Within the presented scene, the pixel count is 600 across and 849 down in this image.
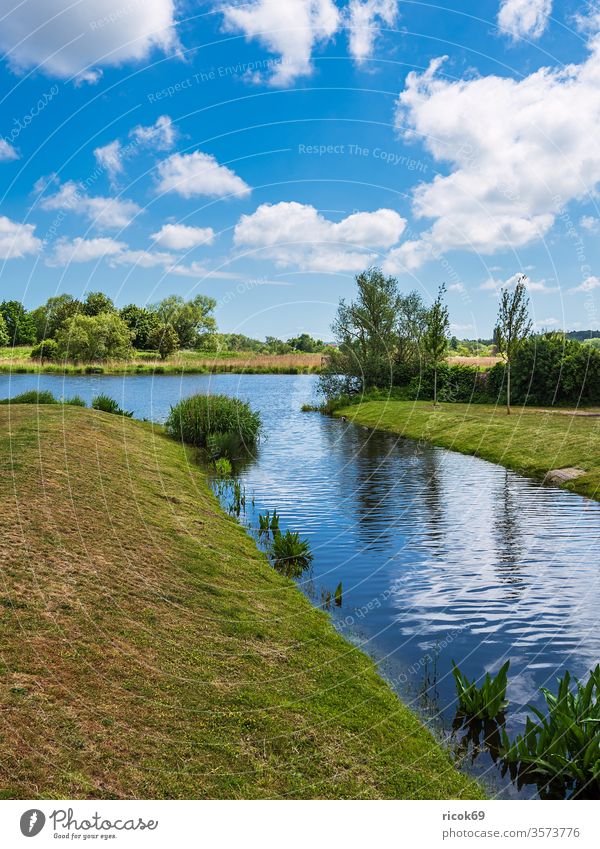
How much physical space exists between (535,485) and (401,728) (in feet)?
47.3

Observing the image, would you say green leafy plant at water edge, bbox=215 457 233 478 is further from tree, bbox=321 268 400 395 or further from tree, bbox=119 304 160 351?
tree, bbox=119 304 160 351

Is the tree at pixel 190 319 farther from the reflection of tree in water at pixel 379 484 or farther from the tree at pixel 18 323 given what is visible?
the reflection of tree in water at pixel 379 484

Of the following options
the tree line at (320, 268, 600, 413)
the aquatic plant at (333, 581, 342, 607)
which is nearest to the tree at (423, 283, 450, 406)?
the tree line at (320, 268, 600, 413)

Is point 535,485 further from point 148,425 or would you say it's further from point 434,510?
point 148,425

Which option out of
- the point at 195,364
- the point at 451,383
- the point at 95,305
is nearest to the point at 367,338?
the point at 451,383

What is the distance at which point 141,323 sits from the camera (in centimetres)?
9231

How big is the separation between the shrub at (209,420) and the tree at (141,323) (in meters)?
65.7

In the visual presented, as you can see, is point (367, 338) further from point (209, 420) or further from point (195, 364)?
point (195, 364)

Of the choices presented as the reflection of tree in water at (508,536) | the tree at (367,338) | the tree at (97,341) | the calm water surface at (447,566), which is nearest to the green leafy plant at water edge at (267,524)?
the calm water surface at (447,566)

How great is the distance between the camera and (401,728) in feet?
20.2

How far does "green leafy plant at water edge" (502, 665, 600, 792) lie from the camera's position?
17.5ft

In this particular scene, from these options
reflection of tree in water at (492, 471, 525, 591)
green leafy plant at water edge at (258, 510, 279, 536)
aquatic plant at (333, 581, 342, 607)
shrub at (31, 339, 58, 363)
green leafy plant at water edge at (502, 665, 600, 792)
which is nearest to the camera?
green leafy plant at water edge at (502, 665, 600, 792)

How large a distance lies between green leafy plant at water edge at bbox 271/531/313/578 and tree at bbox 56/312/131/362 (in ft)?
219
